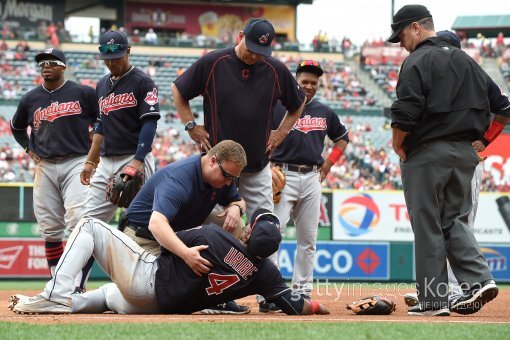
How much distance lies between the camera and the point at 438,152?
22.2 feet

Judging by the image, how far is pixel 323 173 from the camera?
31.5 ft

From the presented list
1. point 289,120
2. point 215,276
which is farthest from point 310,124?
point 215,276

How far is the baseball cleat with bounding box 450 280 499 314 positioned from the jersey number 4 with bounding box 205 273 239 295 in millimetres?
1595

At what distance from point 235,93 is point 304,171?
6.76 feet

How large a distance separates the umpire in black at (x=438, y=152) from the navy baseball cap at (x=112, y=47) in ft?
8.46

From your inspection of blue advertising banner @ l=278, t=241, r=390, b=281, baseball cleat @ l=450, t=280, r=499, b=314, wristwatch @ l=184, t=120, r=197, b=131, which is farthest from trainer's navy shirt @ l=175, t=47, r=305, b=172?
blue advertising banner @ l=278, t=241, r=390, b=281

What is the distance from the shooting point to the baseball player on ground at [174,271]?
6297mm

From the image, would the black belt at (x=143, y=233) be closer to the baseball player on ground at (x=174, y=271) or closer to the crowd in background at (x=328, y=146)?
the baseball player on ground at (x=174, y=271)

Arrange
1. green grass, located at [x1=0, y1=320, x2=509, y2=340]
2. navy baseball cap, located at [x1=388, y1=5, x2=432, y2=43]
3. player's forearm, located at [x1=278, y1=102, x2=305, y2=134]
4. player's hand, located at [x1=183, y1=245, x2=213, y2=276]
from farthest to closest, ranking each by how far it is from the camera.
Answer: player's forearm, located at [x1=278, y1=102, x2=305, y2=134] < navy baseball cap, located at [x1=388, y1=5, x2=432, y2=43] < player's hand, located at [x1=183, y1=245, x2=213, y2=276] < green grass, located at [x1=0, y1=320, x2=509, y2=340]

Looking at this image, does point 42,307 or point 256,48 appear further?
point 256,48

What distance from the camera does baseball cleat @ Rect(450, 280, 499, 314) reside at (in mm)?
6566

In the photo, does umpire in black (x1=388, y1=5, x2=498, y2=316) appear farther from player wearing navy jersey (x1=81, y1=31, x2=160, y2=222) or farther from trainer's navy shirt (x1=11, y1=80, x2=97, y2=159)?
trainer's navy shirt (x1=11, y1=80, x2=97, y2=159)

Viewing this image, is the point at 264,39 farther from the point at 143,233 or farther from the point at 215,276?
the point at 215,276

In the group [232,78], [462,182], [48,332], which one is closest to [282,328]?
[48,332]
